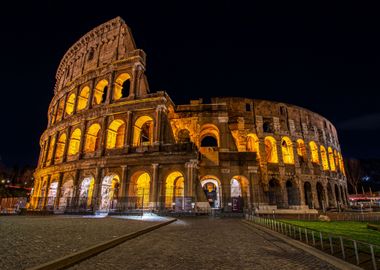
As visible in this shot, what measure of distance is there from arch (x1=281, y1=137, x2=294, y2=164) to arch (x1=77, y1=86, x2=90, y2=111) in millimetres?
25945

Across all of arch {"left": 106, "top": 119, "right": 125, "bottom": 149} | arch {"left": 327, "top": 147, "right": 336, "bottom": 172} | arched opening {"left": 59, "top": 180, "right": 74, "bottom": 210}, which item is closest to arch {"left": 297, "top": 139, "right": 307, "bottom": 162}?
arch {"left": 327, "top": 147, "right": 336, "bottom": 172}

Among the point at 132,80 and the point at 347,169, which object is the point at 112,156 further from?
the point at 347,169

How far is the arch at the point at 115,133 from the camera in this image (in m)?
23.8

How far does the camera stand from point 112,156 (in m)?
21.8

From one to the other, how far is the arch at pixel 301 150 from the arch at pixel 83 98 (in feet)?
93.1

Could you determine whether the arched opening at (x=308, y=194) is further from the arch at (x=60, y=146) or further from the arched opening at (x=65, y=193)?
the arch at (x=60, y=146)

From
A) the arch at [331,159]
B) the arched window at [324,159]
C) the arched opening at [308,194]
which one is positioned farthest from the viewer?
the arch at [331,159]

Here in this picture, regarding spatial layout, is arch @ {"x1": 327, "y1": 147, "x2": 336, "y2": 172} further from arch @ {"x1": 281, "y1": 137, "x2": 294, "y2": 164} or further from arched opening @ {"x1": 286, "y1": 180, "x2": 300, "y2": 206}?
arched opening @ {"x1": 286, "y1": 180, "x2": 300, "y2": 206}

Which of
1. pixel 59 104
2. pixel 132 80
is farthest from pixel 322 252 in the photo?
pixel 59 104

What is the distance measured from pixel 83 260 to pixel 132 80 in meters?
22.4

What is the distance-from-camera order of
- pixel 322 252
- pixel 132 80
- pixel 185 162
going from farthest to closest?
pixel 132 80 → pixel 185 162 → pixel 322 252

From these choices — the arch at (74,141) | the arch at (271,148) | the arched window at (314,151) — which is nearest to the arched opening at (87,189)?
the arch at (74,141)

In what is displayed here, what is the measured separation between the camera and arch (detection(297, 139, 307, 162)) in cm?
3052

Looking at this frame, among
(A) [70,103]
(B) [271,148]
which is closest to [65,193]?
(A) [70,103]
